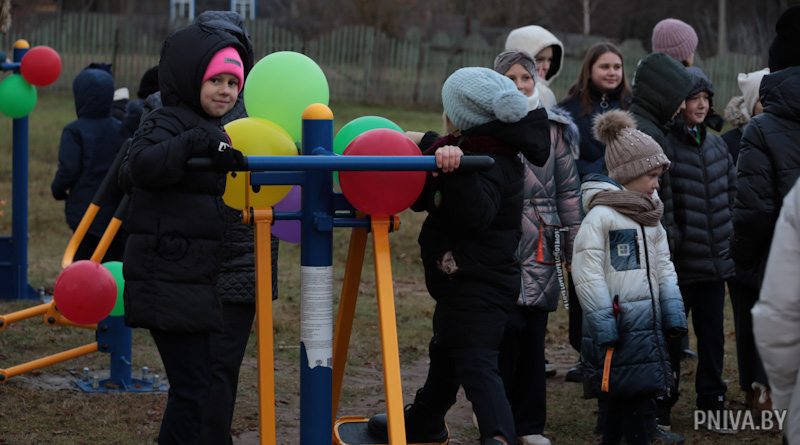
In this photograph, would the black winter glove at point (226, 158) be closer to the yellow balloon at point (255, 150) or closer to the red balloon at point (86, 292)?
the yellow balloon at point (255, 150)

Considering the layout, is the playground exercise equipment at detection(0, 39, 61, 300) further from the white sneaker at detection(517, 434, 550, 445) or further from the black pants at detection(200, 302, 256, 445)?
the white sneaker at detection(517, 434, 550, 445)

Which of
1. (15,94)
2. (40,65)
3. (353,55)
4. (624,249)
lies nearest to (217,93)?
(624,249)

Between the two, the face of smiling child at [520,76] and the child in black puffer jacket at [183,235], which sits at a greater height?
the face of smiling child at [520,76]

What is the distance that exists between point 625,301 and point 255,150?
74.6 inches

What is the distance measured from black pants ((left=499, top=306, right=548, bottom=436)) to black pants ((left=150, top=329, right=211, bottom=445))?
196 centimetres

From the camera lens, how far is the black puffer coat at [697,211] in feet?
21.2

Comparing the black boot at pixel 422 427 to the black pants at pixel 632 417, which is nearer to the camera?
the black boot at pixel 422 427

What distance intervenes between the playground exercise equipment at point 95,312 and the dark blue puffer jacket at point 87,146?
1895 millimetres

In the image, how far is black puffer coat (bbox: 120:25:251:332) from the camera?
434 centimetres

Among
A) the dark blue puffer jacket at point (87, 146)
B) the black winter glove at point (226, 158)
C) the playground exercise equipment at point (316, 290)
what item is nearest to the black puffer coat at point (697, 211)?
the playground exercise equipment at point (316, 290)

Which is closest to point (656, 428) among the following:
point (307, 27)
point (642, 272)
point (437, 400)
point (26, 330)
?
point (642, 272)

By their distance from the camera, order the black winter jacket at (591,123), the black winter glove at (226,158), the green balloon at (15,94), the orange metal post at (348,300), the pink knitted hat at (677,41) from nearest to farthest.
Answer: the black winter glove at (226,158) → the orange metal post at (348,300) → the black winter jacket at (591,123) → the pink knitted hat at (677,41) → the green balloon at (15,94)

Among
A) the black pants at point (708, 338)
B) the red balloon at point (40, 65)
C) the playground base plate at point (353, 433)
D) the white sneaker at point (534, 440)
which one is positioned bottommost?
the white sneaker at point (534, 440)

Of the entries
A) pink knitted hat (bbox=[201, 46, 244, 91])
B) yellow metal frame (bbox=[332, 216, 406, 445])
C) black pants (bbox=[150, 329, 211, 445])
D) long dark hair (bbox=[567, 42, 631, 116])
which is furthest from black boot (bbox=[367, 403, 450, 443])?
long dark hair (bbox=[567, 42, 631, 116])
